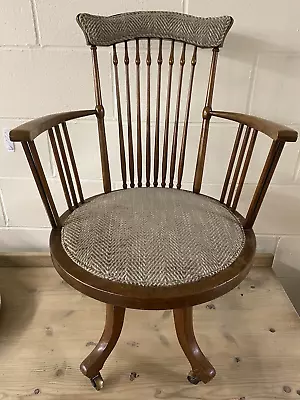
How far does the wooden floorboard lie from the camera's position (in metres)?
1.18

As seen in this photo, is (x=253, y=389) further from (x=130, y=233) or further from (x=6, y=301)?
(x=6, y=301)

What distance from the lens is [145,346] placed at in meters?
1.32

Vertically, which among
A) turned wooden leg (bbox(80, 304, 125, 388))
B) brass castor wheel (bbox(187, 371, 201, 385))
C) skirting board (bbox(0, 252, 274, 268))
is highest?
turned wooden leg (bbox(80, 304, 125, 388))

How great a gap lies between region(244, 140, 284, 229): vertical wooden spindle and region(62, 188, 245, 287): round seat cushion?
0.16 ft

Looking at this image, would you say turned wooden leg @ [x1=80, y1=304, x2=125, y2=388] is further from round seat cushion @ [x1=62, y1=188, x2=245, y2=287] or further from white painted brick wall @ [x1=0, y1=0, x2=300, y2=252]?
white painted brick wall @ [x1=0, y1=0, x2=300, y2=252]

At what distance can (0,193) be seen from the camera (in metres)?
1.55

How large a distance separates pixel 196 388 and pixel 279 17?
1.11 metres

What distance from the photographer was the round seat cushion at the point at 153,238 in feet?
2.91

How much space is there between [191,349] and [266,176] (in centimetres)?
52

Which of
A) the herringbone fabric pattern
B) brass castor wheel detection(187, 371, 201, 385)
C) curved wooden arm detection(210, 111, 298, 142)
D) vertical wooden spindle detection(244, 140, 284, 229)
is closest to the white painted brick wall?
the herringbone fabric pattern

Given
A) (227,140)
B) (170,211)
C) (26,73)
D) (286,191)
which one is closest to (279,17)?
(227,140)

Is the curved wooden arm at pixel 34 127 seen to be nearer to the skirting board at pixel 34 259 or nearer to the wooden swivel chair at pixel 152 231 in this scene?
the wooden swivel chair at pixel 152 231

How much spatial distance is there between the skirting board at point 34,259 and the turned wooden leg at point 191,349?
1.87 feet

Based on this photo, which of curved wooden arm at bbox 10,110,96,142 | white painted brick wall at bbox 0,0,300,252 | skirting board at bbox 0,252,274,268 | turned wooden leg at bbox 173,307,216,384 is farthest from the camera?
skirting board at bbox 0,252,274,268
